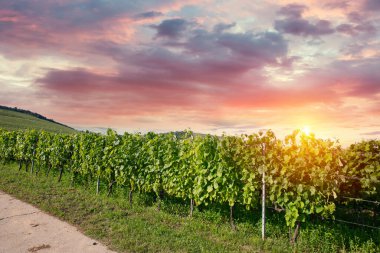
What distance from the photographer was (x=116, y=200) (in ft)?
36.4

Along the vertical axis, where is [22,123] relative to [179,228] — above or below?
above

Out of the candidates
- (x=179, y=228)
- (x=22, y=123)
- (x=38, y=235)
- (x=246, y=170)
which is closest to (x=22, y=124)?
(x=22, y=123)

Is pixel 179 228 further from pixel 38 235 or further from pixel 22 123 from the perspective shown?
pixel 22 123

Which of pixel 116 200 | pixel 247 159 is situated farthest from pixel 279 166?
pixel 116 200

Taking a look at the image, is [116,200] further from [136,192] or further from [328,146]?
[328,146]

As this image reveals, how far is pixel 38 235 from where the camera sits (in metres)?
7.79

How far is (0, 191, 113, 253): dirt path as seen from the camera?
697 centimetres

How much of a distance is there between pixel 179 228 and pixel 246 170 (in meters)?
2.34

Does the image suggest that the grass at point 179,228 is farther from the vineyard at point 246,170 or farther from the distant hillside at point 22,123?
the distant hillside at point 22,123

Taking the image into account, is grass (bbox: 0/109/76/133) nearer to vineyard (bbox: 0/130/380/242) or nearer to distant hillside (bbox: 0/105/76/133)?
distant hillside (bbox: 0/105/76/133)

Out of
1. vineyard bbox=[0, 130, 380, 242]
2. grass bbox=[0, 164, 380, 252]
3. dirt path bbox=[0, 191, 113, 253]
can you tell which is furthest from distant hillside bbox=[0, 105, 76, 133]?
dirt path bbox=[0, 191, 113, 253]

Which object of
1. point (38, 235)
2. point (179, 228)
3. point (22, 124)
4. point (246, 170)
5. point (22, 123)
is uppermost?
point (22, 123)

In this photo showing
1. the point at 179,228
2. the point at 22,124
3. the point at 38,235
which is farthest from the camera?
the point at 22,124

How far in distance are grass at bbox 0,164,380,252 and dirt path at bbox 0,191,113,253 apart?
32cm
